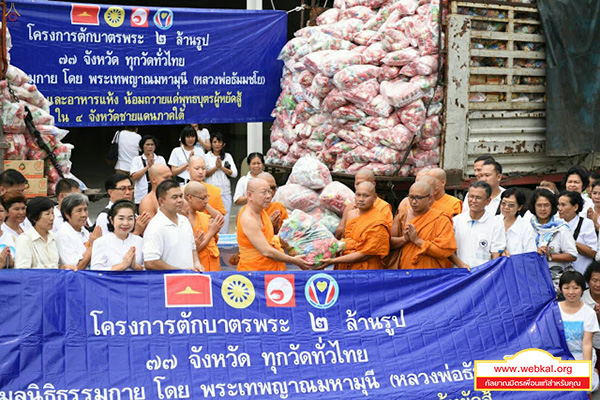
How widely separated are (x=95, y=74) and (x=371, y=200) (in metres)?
4.81

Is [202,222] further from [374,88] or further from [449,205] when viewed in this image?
[374,88]

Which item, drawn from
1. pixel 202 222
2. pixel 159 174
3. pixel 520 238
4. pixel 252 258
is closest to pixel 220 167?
pixel 159 174

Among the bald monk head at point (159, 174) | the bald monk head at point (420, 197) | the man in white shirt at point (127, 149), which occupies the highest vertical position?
the man in white shirt at point (127, 149)

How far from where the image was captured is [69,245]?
556 cm

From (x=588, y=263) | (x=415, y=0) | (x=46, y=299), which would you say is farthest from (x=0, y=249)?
(x=415, y=0)

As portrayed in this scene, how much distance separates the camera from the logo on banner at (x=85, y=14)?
9.37 meters

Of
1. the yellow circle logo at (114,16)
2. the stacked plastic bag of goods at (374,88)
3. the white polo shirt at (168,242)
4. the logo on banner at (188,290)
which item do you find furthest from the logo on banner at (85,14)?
the logo on banner at (188,290)

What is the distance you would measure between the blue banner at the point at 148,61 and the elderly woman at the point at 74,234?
4.15 m

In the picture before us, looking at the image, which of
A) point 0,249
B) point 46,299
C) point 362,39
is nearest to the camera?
point 46,299

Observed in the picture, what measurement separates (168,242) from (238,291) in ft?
1.98

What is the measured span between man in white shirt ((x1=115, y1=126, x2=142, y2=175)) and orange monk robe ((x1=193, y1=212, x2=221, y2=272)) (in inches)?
157

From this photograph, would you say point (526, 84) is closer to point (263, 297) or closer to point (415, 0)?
point (415, 0)

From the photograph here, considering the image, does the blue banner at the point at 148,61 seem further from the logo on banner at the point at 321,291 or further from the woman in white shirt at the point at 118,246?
the logo on banner at the point at 321,291

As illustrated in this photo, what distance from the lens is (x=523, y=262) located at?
5793mm
